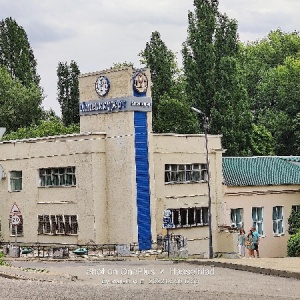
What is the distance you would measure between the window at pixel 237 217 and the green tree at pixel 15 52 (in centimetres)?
3356

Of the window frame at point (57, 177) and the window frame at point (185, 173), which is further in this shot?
the window frame at point (185, 173)

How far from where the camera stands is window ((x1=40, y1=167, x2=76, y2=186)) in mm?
44062

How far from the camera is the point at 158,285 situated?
23344 millimetres

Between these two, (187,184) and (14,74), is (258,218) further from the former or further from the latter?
(14,74)

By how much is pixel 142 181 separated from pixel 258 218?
12.2 metres

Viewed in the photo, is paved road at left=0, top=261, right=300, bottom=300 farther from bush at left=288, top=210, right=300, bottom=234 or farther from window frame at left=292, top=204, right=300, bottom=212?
window frame at left=292, top=204, right=300, bottom=212

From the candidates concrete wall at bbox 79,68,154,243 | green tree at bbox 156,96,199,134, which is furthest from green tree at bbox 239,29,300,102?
concrete wall at bbox 79,68,154,243

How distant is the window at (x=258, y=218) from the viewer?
170 feet

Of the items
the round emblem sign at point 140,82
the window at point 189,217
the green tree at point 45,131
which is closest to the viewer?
the round emblem sign at point 140,82

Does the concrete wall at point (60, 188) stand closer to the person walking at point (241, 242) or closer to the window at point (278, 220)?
the person walking at point (241, 242)

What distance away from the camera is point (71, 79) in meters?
74.8

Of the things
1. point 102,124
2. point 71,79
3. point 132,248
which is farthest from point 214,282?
point 71,79

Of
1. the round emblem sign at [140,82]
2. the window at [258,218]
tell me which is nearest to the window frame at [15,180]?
the round emblem sign at [140,82]

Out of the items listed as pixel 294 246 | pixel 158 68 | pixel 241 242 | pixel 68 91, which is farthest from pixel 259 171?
pixel 68 91
